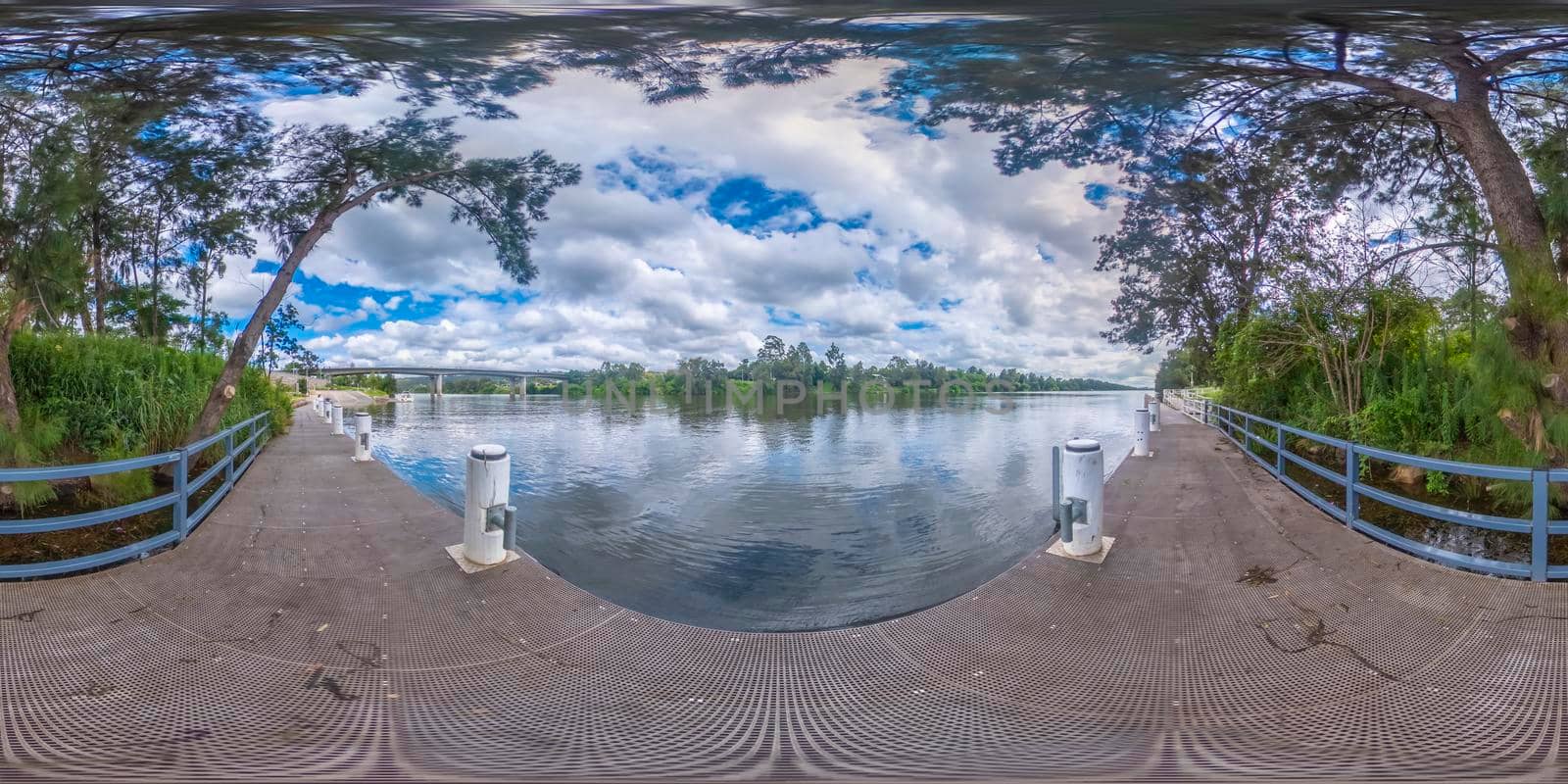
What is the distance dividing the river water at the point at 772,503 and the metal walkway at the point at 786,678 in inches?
22.5

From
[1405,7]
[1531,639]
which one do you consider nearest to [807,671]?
[1531,639]

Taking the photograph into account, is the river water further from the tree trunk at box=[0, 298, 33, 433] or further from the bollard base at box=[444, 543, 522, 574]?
the tree trunk at box=[0, 298, 33, 433]

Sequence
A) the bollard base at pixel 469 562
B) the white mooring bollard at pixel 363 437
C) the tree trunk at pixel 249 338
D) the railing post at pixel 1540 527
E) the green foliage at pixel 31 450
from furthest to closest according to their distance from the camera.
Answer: the white mooring bollard at pixel 363 437 < the tree trunk at pixel 249 338 < the bollard base at pixel 469 562 < the green foliage at pixel 31 450 < the railing post at pixel 1540 527

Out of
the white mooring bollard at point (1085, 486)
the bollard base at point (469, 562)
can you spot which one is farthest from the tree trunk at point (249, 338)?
the white mooring bollard at point (1085, 486)

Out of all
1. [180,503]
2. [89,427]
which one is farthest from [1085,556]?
[89,427]

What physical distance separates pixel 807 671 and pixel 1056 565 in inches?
52.7

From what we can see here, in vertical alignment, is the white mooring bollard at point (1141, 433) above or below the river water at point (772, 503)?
above

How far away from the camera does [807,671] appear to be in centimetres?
157

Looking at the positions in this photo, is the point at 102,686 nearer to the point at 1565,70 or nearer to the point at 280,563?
the point at 280,563

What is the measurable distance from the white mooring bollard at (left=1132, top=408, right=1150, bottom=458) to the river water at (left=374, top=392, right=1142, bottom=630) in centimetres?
24

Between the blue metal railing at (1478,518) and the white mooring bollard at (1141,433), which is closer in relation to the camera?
the blue metal railing at (1478,518)

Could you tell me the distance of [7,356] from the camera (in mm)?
2410

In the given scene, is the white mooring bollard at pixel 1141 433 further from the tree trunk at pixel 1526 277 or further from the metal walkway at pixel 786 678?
the metal walkway at pixel 786 678

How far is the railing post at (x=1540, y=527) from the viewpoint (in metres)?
1.89
